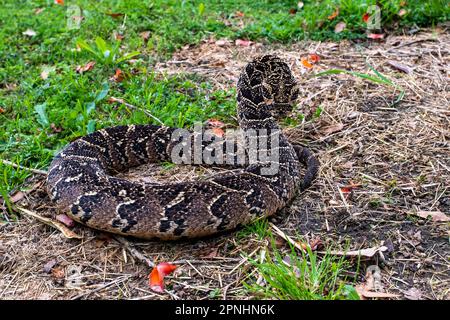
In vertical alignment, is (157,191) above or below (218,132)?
above

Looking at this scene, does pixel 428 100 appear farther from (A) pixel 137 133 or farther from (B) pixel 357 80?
(A) pixel 137 133

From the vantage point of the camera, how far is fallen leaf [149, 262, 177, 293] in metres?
4.36

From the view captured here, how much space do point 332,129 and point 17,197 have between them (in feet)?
11.6

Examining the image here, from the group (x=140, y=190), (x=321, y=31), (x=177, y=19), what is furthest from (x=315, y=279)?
(x=177, y=19)

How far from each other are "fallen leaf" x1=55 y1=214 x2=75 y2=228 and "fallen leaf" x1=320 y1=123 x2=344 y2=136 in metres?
3.03

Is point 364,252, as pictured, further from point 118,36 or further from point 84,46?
point 118,36

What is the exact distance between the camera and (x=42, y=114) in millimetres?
6508

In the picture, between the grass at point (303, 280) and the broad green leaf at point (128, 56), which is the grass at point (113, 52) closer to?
the broad green leaf at point (128, 56)

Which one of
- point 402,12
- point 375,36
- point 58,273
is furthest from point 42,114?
point 402,12

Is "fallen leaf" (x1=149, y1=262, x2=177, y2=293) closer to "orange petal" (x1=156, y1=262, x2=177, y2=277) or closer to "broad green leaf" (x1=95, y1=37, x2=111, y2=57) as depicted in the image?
"orange petal" (x1=156, y1=262, x2=177, y2=277)

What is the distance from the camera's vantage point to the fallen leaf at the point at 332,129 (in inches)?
252

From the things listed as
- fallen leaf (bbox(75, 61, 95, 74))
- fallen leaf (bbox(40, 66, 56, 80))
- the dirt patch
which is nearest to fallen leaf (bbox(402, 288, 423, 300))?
the dirt patch

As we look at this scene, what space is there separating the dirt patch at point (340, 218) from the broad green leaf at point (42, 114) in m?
0.97

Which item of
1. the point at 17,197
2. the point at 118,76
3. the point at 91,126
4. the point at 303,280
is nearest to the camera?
the point at 303,280
